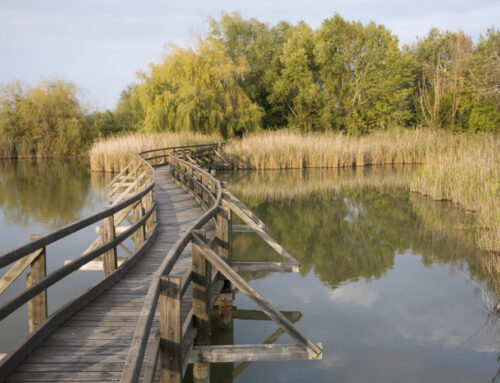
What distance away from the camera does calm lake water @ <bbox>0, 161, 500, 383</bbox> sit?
5.53 metres

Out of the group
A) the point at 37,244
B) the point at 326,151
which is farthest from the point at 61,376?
the point at 326,151

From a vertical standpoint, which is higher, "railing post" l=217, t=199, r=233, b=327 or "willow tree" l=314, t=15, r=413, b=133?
"willow tree" l=314, t=15, r=413, b=133

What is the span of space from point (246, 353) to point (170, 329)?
4.30 ft

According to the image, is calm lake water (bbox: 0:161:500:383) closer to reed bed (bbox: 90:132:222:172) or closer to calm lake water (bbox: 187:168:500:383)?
calm lake water (bbox: 187:168:500:383)

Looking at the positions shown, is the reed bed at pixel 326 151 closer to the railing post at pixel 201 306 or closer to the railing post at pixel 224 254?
the railing post at pixel 224 254

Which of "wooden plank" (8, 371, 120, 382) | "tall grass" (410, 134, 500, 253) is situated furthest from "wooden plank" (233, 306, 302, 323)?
"tall grass" (410, 134, 500, 253)

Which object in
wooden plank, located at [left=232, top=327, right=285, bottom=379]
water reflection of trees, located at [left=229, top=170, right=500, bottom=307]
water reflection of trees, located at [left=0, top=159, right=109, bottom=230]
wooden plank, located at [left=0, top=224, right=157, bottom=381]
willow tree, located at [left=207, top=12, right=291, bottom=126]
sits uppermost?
willow tree, located at [left=207, top=12, right=291, bottom=126]

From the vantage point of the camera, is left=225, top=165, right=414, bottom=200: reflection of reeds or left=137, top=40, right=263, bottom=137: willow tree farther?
left=137, top=40, right=263, bottom=137: willow tree

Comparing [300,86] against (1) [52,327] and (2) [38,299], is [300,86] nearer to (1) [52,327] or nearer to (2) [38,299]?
(2) [38,299]

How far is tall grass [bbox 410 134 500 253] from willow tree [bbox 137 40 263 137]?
679 inches

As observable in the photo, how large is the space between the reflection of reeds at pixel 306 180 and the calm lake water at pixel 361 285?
2.41ft

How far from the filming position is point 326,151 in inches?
1033

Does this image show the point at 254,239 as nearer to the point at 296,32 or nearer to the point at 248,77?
the point at 248,77

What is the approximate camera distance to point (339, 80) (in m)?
42.1
